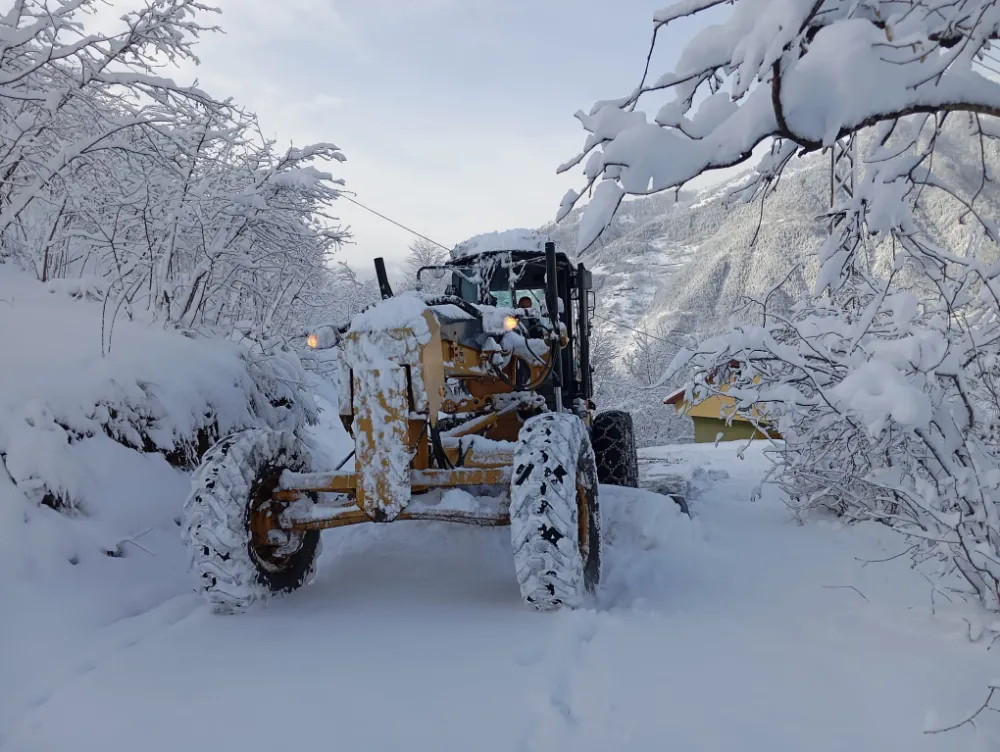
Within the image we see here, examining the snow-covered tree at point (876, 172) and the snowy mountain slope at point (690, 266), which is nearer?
the snow-covered tree at point (876, 172)

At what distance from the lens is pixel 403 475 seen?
387cm

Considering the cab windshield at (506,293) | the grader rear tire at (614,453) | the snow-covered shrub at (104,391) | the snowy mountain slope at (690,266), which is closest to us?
the snow-covered shrub at (104,391)

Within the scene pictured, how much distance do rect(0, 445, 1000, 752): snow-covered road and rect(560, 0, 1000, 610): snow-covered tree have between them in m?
0.77

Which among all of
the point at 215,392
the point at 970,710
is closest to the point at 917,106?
the point at 970,710

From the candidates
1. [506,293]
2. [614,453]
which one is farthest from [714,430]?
[506,293]

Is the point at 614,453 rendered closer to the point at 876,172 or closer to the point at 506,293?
the point at 506,293

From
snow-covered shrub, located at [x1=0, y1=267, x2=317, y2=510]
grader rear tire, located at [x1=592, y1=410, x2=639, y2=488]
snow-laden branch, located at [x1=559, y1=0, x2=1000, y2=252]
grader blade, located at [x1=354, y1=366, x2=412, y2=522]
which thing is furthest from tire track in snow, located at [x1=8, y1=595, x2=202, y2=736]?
grader rear tire, located at [x1=592, y1=410, x2=639, y2=488]

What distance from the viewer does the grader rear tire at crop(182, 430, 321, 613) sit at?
3879 millimetres

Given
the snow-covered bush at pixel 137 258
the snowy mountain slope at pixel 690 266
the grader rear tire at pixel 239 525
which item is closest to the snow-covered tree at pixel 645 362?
the snowy mountain slope at pixel 690 266

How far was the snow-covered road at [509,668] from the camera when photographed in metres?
2.53

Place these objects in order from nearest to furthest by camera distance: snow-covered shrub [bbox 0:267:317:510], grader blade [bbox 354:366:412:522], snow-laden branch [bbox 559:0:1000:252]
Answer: snow-laden branch [bbox 559:0:1000:252], grader blade [bbox 354:366:412:522], snow-covered shrub [bbox 0:267:317:510]

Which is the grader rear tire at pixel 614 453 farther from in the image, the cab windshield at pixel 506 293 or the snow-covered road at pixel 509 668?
the snow-covered road at pixel 509 668

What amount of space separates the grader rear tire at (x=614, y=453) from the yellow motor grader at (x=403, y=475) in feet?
9.67

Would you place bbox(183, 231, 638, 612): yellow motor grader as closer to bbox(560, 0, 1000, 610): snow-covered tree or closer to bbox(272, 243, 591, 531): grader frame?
bbox(272, 243, 591, 531): grader frame
